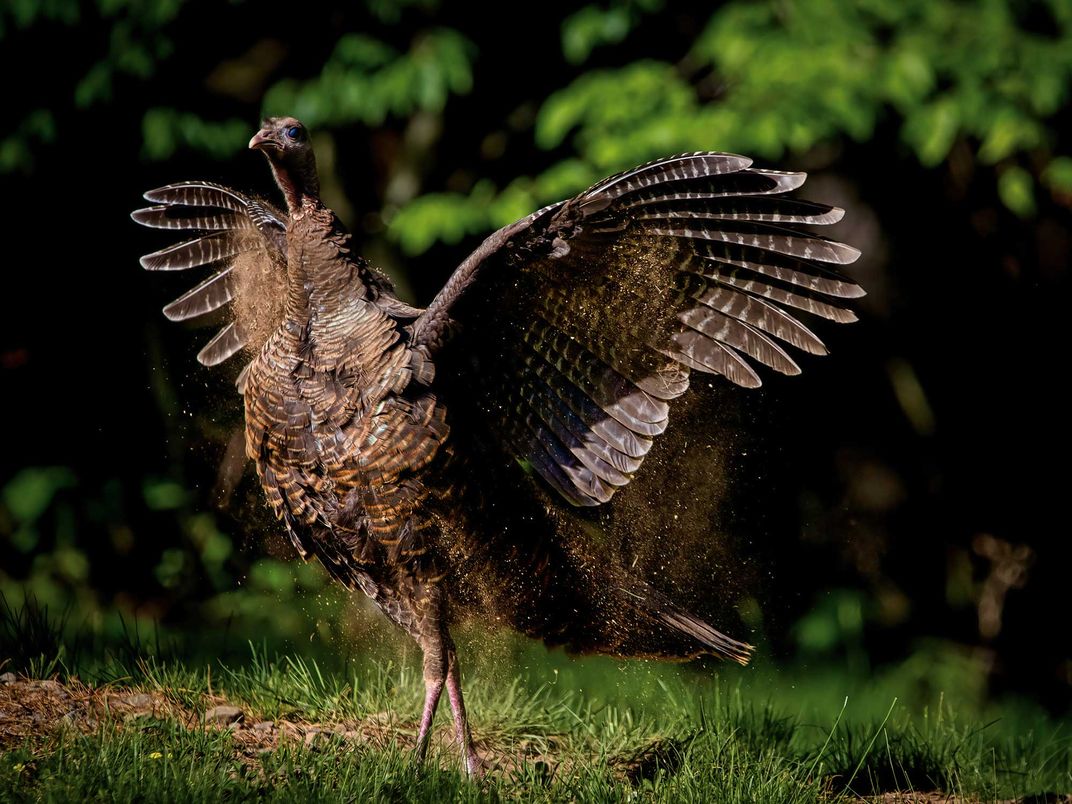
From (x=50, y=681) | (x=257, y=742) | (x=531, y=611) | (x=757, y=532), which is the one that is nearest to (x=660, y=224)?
(x=531, y=611)

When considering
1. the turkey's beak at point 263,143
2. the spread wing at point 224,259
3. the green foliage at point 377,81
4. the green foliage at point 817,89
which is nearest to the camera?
the turkey's beak at point 263,143

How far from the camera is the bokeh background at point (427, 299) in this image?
20.9 ft

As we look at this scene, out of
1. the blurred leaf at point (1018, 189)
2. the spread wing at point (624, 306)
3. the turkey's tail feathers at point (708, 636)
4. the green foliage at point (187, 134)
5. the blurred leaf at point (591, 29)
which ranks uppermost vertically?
the blurred leaf at point (591, 29)

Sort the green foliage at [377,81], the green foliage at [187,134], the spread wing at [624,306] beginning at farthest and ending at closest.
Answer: the green foliage at [187,134]
the green foliage at [377,81]
the spread wing at [624,306]

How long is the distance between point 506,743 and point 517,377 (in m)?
1.38

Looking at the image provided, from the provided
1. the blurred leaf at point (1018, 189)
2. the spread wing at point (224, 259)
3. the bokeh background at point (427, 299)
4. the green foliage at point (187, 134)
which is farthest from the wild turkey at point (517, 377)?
the blurred leaf at point (1018, 189)

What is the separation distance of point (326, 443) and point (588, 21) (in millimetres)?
3187

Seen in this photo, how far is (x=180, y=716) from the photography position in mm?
4055

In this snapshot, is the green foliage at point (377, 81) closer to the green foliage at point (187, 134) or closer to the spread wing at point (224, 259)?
the green foliage at point (187, 134)

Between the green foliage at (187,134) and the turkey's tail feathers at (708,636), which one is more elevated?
the green foliage at (187,134)

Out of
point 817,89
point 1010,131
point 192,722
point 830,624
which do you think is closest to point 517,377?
point 192,722

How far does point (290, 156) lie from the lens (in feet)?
13.7

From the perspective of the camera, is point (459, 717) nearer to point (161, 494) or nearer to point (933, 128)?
point (933, 128)

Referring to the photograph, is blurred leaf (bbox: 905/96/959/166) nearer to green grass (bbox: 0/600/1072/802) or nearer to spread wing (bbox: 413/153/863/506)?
spread wing (bbox: 413/153/863/506)
